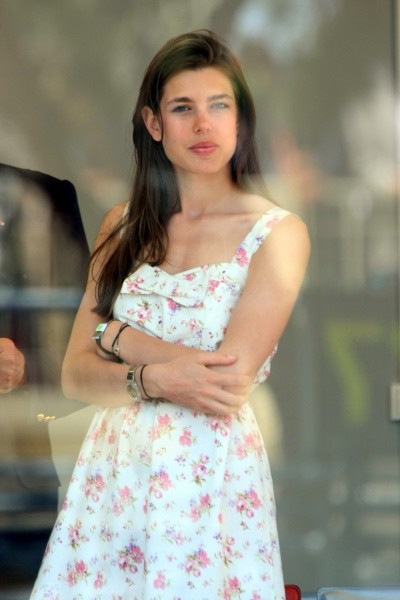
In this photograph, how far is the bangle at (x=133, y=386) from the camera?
249 centimetres

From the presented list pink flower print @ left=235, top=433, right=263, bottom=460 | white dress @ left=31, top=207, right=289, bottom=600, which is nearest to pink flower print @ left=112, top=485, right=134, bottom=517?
white dress @ left=31, top=207, right=289, bottom=600

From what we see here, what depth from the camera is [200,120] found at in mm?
2611

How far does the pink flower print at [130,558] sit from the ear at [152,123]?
31.9 inches

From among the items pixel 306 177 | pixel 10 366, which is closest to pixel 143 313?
pixel 10 366

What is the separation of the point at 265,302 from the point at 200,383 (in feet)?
0.63

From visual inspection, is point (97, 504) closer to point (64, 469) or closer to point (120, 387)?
point (120, 387)

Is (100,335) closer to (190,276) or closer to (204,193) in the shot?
(190,276)

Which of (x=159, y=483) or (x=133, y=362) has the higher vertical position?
(x=133, y=362)

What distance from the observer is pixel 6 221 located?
316 centimetres

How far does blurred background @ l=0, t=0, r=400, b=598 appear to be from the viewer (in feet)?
10.5

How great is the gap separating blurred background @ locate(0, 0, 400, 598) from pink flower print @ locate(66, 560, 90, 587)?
0.63m

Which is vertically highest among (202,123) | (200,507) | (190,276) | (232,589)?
(202,123)

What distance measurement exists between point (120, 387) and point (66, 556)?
0.34m

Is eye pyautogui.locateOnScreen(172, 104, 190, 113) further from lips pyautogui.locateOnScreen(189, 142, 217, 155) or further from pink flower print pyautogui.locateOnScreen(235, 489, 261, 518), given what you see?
pink flower print pyautogui.locateOnScreen(235, 489, 261, 518)
